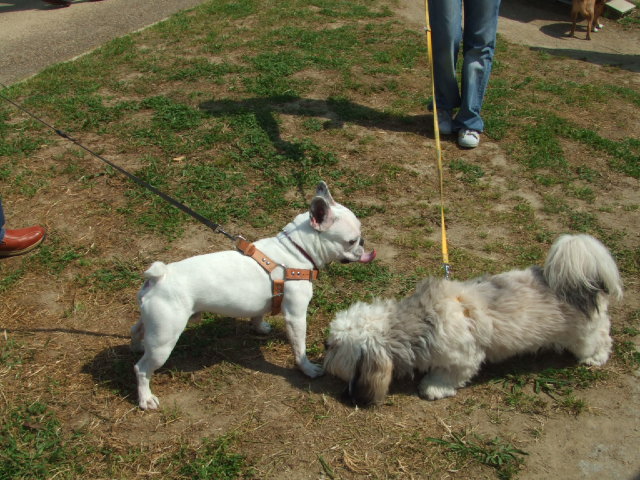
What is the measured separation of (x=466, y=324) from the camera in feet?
9.96

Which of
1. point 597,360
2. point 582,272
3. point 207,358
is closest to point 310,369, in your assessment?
point 207,358

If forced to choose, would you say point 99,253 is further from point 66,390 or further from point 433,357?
point 433,357

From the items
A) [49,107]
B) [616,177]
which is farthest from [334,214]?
[49,107]

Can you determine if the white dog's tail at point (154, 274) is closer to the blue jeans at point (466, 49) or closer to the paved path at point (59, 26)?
the blue jeans at point (466, 49)

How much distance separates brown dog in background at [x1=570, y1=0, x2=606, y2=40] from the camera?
9508 millimetres

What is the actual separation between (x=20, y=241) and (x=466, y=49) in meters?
4.72

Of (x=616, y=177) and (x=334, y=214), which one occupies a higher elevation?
(x=334, y=214)

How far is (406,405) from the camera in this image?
10.5 feet

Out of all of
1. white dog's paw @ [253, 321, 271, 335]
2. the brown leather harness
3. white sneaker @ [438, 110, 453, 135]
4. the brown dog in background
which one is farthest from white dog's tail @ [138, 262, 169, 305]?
the brown dog in background

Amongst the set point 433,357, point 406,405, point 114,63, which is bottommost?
point 406,405

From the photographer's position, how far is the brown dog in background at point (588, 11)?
9508 millimetres

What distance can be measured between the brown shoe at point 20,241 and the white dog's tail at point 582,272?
3873 millimetres

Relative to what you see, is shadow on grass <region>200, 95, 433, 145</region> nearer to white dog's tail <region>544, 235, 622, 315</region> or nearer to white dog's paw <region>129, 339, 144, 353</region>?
white dog's paw <region>129, 339, 144, 353</region>

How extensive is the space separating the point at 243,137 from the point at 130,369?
321cm
